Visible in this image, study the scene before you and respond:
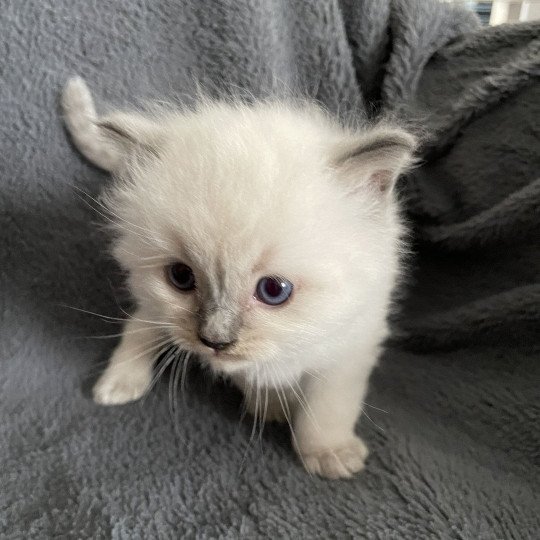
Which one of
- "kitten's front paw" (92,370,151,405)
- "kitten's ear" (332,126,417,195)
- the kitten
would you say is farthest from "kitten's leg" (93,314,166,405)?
"kitten's ear" (332,126,417,195)

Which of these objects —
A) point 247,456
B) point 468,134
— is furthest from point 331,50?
point 247,456

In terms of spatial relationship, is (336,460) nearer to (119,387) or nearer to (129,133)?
Result: (119,387)

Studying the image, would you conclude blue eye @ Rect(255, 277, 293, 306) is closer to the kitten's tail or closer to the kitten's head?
the kitten's head

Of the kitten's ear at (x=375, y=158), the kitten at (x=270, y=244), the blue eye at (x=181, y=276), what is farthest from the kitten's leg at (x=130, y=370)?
the kitten's ear at (x=375, y=158)

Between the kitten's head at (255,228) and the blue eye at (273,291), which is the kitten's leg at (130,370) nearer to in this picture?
the kitten's head at (255,228)

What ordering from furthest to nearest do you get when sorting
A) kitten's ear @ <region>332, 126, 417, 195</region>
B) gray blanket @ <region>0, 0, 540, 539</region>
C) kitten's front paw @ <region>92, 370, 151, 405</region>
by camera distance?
kitten's front paw @ <region>92, 370, 151, 405</region>
gray blanket @ <region>0, 0, 540, 539</region>
kitten's ear @ <region>332, 126, 417, 195</region>

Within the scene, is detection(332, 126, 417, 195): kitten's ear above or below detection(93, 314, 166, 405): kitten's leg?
above

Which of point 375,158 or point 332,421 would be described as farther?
point 332,421

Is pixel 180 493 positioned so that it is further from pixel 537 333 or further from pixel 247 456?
pixel 537 333

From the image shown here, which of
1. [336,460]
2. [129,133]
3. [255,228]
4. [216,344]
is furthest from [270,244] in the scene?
[336,460]
